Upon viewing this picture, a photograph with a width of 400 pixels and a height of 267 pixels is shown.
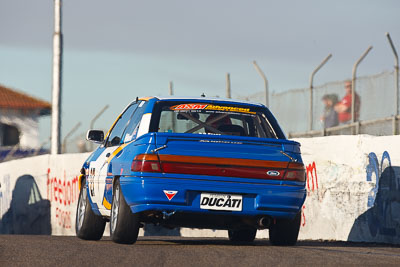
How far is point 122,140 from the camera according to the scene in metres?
10.6

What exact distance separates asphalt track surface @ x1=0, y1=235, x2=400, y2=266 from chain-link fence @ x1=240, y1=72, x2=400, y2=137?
6170 millimetres

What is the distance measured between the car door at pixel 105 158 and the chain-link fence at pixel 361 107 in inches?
214

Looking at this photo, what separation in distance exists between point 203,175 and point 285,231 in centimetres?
134

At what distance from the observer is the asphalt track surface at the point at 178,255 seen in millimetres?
7828

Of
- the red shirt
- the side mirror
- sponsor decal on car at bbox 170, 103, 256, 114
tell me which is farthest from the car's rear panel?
the red shirt

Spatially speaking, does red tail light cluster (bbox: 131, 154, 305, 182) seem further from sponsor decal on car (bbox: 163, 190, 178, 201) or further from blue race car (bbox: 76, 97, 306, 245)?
sponsor decal on car (bbox: 163, 190, 178, 201)

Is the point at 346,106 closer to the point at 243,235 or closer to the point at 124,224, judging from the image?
the point at 243,235

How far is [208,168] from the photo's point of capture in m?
9.17

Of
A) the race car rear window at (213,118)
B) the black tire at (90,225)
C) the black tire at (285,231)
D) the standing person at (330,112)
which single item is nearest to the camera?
the black tire at (285,231)

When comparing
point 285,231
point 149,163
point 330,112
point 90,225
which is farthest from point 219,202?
point 330,112

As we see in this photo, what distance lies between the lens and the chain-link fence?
614 inches

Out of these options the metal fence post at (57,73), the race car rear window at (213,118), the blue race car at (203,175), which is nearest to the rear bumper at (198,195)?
the blue race car at (203,175)

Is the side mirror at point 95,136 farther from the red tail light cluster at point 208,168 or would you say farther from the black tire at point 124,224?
the red tail light cluster at point 208,168

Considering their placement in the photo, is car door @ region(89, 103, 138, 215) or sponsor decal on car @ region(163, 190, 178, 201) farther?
car door @ region(89, 103, 138, 215)
